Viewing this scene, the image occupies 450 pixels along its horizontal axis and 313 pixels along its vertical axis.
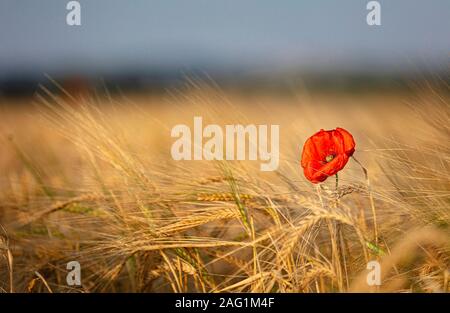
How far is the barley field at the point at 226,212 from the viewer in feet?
5.78

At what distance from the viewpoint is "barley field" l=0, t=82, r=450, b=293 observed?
1762 mm

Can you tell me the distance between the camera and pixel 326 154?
74.9 inches

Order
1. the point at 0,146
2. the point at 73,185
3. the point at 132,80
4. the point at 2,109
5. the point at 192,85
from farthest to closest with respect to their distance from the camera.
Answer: the point at 132,80 → the point at 0,146 → the point at 2,109 → the point at 73,185 → the point at 192,85

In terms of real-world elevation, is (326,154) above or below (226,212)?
above

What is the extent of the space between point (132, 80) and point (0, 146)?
20.1 ft

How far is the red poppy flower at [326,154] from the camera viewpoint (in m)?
1.83

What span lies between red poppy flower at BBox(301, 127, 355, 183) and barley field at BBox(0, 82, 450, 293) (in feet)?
0.11

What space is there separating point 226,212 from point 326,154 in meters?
0.30

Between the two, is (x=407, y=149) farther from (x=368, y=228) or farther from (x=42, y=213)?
(x=42, y=213)

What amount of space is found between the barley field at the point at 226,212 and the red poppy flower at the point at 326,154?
0.03 meters

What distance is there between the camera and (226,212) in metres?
1.82

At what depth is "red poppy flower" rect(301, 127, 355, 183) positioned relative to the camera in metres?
1.83

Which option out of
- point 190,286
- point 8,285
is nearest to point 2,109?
point 8,285

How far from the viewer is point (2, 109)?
2.39 m
